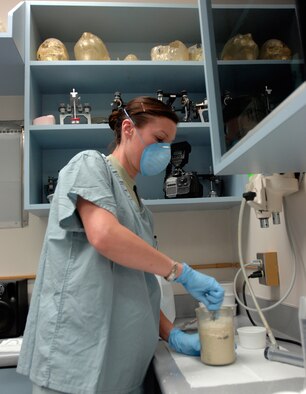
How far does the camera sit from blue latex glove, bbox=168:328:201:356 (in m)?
1.05

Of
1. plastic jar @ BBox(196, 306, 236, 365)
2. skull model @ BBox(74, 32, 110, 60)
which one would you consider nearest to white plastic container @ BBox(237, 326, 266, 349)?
plastic jar @ BBox(196, 306, 236, 365)

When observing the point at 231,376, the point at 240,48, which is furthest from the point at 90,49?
the point at 231,376

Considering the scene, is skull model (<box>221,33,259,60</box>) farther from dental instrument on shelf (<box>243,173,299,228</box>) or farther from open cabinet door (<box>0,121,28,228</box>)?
open cabinet door (<box>0,121,28,228</box>)

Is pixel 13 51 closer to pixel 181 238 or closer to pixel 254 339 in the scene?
pixel 181 238

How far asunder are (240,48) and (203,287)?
66cm

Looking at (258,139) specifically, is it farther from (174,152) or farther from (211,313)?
(174,152)

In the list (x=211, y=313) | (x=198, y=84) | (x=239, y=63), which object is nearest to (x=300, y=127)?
(x=239, y=63)

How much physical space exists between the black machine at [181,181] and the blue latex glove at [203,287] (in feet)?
2.26

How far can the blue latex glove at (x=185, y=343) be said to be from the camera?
41.3 inches

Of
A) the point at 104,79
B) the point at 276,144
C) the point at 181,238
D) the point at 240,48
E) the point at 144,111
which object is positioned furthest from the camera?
the point at 181,238

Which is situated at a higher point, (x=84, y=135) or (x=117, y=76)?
(x=117, y=76)

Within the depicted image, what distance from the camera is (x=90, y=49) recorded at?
5.87ft

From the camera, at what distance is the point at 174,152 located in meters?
1.84

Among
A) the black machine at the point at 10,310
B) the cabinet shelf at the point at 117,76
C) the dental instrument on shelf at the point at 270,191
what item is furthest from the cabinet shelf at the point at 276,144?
the black machine at the point at 10,310
